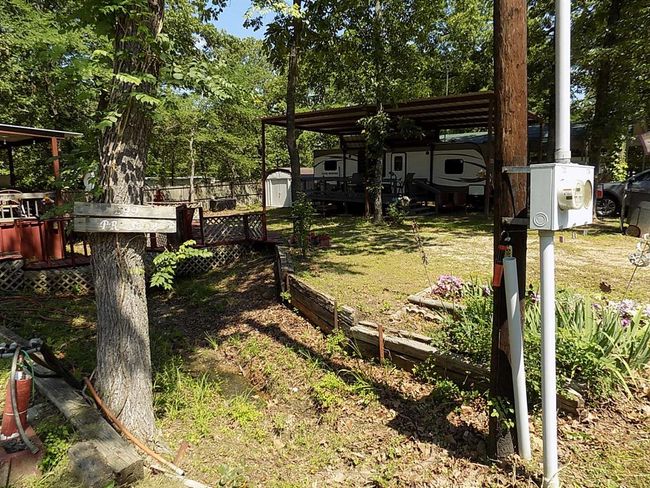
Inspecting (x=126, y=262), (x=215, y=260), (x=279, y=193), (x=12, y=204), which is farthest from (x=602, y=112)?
(x=279, y=193)

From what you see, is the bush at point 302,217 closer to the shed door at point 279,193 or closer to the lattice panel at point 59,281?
the lattice panel at point 59,281

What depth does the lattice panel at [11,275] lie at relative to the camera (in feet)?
21.7

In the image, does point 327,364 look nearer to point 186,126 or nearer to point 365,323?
point 365,323

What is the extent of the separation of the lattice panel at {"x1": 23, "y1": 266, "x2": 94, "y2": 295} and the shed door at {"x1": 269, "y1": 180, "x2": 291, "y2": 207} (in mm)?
16516

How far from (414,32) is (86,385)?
11.1 metres

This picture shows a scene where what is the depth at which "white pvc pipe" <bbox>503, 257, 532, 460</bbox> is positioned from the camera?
238cm

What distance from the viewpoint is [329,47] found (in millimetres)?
9734

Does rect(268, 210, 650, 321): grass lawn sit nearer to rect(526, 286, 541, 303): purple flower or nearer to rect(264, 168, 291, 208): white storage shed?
rect(526, 286, 541, 303): purple flower

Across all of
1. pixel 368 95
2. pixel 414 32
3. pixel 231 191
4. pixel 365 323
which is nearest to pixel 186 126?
pixel 231 191

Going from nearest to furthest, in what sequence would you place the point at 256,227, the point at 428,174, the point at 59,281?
the point at 59,281 → the point at 256,227 → the point at 428,174

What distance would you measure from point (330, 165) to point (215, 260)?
11218 millimetres

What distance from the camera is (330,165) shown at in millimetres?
19000

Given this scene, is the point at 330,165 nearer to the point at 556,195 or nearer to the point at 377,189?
the point at 377,189

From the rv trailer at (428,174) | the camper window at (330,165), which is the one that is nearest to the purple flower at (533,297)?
the rv trailer at (428,174)
